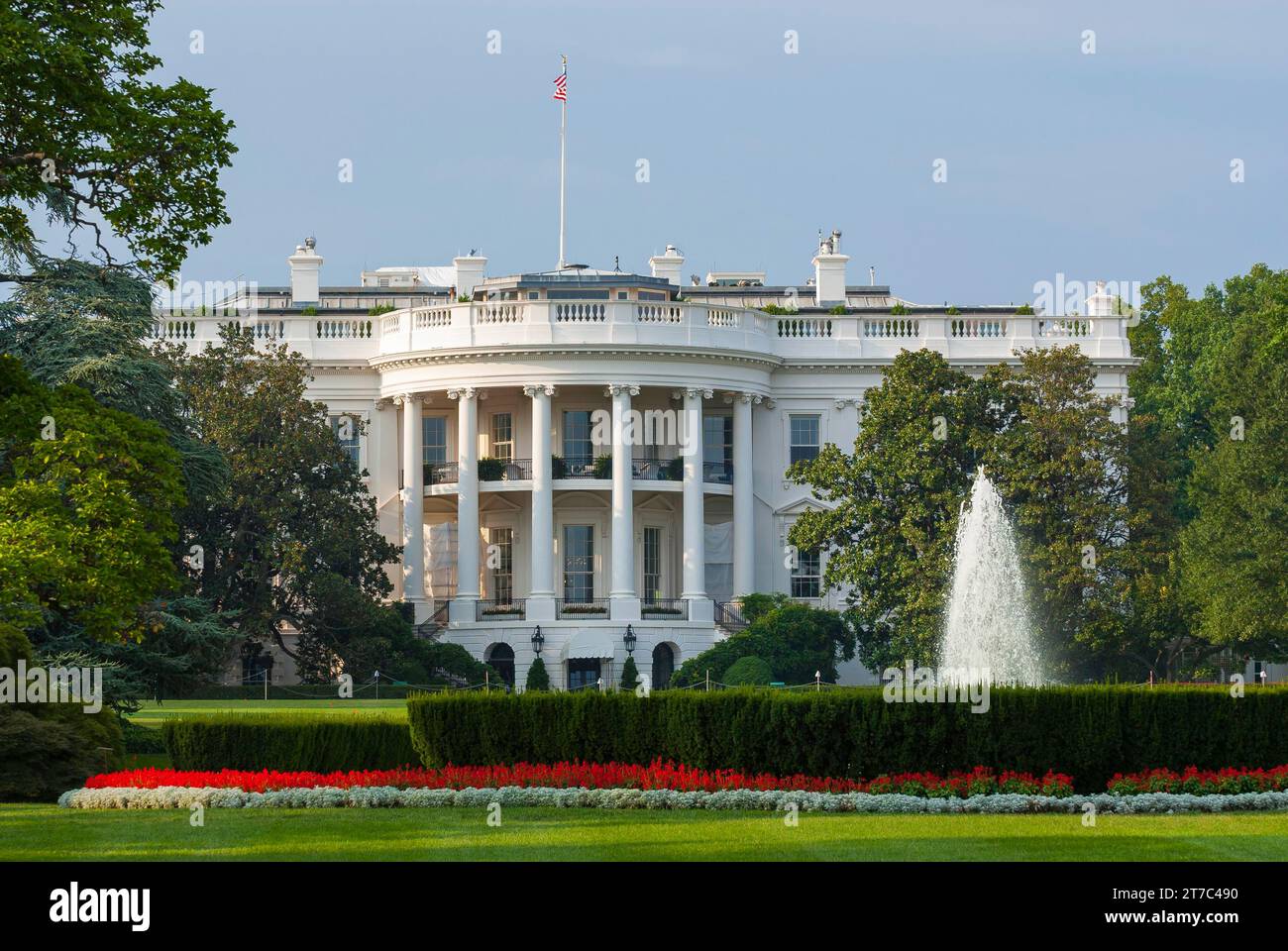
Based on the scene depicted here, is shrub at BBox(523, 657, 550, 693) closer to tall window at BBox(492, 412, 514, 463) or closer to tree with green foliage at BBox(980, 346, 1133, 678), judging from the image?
tall window at BBox(492, 412, 514, 463)

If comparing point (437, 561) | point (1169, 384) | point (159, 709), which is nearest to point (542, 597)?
point (437, 561)

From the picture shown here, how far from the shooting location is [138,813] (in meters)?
23.4

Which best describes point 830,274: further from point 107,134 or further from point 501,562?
point 107,134

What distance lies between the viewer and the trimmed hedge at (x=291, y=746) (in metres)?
27.3

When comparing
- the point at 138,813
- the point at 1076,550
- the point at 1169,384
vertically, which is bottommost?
the point at 138,813

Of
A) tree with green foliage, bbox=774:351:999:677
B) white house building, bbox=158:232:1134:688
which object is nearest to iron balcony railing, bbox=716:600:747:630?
white house building, bbox=158:232:1134:688

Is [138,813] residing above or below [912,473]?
below

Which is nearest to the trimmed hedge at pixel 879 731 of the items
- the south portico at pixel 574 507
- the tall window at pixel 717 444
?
the south portico at pixel 574 507

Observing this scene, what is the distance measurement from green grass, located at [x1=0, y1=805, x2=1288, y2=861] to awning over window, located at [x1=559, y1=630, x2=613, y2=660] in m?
40.1

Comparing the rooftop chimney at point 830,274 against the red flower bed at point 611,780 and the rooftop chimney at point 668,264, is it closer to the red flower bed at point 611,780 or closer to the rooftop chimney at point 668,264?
the rooftop chimney at point 668,264

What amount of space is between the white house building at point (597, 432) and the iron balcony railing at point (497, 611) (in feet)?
0.24
